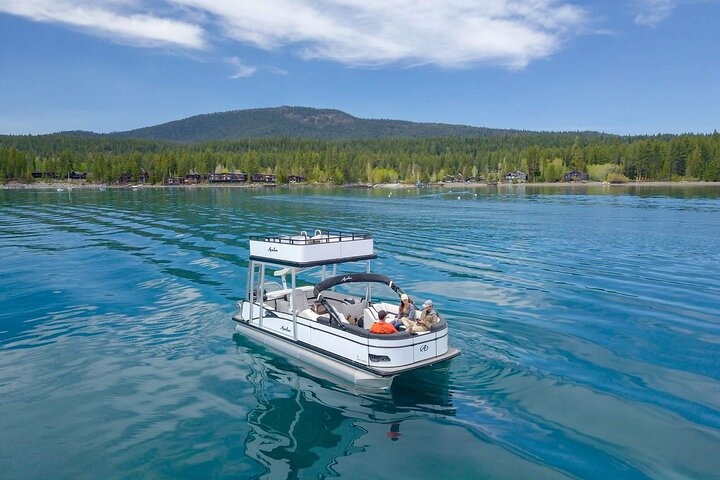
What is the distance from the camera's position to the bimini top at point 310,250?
19.0 metres

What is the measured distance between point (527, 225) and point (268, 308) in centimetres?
5222

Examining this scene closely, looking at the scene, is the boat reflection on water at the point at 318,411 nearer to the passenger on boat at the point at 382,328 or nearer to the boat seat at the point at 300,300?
the passenger on boat at the point at 382,328

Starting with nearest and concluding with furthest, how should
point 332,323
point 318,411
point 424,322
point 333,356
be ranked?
point 318,411 → point 424,322 → point 333,356 → point 332,323

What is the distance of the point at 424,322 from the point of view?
1706 cm

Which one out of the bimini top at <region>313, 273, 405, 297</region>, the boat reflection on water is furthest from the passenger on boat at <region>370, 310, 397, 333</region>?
the bimini top at <region>313, 273, 405, 297</region>

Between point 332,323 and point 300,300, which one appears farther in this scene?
point 300,300

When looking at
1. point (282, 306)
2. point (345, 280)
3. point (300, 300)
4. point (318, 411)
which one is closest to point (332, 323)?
point (345, 280)

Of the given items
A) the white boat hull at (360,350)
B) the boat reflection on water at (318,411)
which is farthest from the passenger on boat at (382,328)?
the boat reflection on water at (318,411)

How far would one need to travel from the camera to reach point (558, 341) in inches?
843

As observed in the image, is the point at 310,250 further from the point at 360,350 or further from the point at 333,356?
the point at 360,350

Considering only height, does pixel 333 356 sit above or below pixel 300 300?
below

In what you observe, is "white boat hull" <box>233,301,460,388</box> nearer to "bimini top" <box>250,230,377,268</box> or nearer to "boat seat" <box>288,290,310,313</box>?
"boat seat" <box>288,290,310,313</box>

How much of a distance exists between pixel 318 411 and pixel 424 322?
4261 mm

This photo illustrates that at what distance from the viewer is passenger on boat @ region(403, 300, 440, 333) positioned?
1684 centimetres
